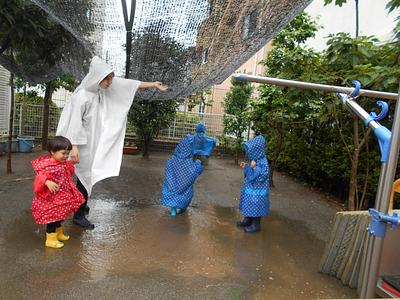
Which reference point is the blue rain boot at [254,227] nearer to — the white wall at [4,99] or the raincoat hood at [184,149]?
the raincoat hood at [184,149]

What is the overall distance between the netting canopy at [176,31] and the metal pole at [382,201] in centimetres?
204

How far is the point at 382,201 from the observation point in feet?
3.69

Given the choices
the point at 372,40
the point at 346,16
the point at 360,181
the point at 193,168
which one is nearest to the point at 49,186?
the point at 193,168

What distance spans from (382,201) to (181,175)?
335 cm

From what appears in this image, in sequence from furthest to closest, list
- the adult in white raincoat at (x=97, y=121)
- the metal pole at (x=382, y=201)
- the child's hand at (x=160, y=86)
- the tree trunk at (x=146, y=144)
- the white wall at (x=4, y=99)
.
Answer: the tree trunk at (x=146, y=144) → the white wall at (x=4, y=99) → the child's hand at (x=160, y=86) → the adult in white raincoat at (x=97, y=121) → the metal pole at (x=382, y=201)

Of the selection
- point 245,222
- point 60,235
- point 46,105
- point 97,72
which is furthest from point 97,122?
point 46,105

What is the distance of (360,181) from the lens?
5.66 meters

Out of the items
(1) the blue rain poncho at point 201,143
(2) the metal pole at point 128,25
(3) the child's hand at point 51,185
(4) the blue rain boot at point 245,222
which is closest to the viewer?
(2) the metal pole at point 128,25

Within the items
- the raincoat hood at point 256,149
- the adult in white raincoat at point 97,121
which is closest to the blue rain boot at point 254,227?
the raincoat hood at point 256,149

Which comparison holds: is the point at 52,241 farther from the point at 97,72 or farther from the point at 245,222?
the point at 245,222

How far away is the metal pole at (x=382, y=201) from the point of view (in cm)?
108

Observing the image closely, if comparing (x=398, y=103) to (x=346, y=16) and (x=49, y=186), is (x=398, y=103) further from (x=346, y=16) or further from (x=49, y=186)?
(x=346, y=16)

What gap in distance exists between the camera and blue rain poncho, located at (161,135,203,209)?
4.38 meters

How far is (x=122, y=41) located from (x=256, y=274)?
2.38 metres
